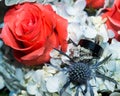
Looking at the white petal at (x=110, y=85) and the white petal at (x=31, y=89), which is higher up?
the white petal at (x=110, y=85)

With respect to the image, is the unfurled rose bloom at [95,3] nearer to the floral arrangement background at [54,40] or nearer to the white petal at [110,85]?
the floral arrangement background at [54,40]

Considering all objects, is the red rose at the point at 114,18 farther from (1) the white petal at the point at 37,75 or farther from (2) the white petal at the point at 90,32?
(1) the white petal at the point at 37,75

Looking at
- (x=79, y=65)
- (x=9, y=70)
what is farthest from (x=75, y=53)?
(x=9, y=70)

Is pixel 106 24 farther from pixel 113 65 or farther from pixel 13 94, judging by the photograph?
pixel 13 94

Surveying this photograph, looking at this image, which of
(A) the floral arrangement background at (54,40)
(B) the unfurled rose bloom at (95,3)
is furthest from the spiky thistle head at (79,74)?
(B) the unfurled rose bloom at (95,3)

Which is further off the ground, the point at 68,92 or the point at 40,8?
the point at 40,8

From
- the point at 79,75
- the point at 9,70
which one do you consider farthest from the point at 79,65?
the point at 9,70

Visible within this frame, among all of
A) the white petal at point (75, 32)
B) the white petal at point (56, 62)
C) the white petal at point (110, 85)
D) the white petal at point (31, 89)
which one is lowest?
the white petal at point (31, 89)

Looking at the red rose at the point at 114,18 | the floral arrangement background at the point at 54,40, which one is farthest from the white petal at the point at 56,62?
the red rose at the point at 114,18
